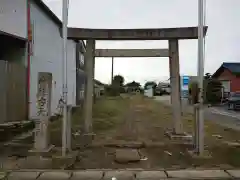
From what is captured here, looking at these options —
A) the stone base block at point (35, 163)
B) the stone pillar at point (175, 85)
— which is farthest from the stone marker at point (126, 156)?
the stone pillar at point (175, 85)

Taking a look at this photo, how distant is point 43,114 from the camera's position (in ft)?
23.6

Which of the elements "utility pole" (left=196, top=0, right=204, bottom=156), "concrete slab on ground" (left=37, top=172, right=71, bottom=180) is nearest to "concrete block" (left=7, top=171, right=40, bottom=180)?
"concrete slab on ground" (left=37, top=172, right=71, bottom=180)

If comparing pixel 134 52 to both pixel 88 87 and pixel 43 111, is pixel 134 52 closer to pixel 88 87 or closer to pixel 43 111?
pixel 88 87

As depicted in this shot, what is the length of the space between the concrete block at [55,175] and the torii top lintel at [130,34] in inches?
163

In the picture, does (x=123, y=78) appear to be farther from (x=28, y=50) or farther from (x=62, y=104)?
(x=62, y=104)

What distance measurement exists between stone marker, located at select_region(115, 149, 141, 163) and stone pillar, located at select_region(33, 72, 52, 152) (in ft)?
5.63

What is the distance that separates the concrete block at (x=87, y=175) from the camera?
220 inches

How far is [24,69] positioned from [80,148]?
5134mm

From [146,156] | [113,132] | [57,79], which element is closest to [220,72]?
[57,79]

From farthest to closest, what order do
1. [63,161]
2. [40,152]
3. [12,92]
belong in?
1. [12,92]
2. [40,152]
3. [63,161]

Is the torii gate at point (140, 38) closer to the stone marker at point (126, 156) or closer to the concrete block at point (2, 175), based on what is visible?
the stone marker at point (126, 156)

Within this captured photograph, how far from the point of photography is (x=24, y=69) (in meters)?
11.5

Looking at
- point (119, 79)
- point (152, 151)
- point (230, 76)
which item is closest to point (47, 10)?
point (152, 151)

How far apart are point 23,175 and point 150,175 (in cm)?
249
